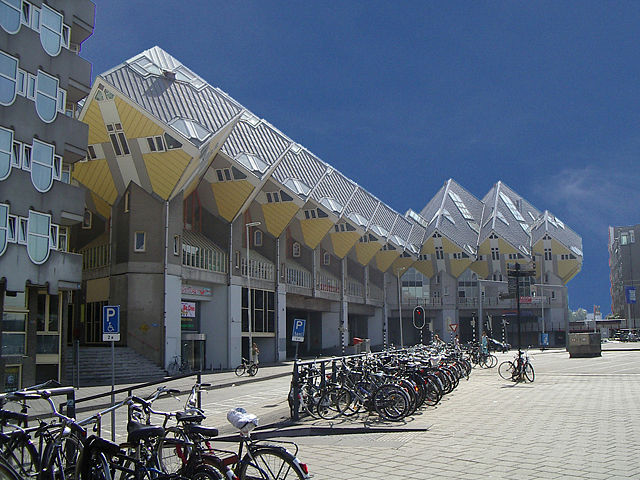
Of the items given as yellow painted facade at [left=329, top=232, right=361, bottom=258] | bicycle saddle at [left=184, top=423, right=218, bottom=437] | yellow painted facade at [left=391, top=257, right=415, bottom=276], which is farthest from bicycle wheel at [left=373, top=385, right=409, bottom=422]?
yellow painted facade at [left=391, top=257, right=415, bottom=276]

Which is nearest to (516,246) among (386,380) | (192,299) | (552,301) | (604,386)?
(552,301)

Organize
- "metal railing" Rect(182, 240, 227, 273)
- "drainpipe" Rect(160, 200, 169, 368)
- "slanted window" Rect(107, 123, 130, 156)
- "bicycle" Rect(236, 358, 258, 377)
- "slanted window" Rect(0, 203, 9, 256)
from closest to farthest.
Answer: "slanted window" Rect(0, 203, 9, 256), "bicycle" Rect(236, 358, 258, 377), "drainpipe" Rect(160, 200, 169, 368), "slanted window" Rect(107, 123, 130, 156), "metal railing" Rect(182, 240, 227, 273)

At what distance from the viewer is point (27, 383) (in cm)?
2312

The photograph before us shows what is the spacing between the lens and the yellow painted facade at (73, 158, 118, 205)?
113 ft

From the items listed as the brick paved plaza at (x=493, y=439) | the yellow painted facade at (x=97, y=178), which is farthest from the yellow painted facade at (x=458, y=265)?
the brick paved plaza at (x=493, y=439)

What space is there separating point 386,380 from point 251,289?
28.2 meters

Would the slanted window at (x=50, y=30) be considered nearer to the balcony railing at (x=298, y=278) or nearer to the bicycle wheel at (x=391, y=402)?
the bicycle wheel at (x=391, y=402)

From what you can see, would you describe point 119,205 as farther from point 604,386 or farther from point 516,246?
point 516,246

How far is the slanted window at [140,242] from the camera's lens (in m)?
33.4

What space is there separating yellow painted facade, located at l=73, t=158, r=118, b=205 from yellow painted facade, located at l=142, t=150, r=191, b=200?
2.51 m

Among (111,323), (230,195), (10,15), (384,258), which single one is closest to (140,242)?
(230,195)

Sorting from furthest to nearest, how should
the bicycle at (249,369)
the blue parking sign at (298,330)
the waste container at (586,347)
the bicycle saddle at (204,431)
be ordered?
the waste container at (586,347) < the bicycle at (249,369) < the blue parking sign at (298,330) < the bicycle saddle at (204,431)

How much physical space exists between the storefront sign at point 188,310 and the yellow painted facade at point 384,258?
106ft

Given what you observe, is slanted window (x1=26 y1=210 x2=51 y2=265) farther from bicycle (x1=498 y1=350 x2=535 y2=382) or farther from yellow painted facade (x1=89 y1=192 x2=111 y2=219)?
bicycle (x1=498 y1=350 x2=535 y2=382)
